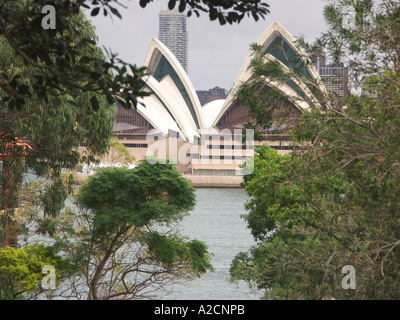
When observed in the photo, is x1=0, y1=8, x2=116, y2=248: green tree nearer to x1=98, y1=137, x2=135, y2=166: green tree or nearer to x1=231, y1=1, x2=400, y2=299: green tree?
x1=231, y1=1, x2=400, y2=299: green tree

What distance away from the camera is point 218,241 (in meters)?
18.3

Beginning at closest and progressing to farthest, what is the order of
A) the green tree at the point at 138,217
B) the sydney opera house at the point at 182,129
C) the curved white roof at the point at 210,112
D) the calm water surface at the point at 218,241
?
the green tree at the point at 138,217, the calm water surface at the point at 218,241, the sydney opera house at the point at 182,129, the curved white roof at the point at 210,112

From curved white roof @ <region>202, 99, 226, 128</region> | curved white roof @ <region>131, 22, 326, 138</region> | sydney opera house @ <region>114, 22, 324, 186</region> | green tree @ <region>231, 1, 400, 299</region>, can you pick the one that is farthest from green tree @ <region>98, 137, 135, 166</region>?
green tree @ <region>231, 1, 400, 299</region>

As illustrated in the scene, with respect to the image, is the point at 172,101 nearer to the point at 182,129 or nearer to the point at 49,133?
the point at 182,129

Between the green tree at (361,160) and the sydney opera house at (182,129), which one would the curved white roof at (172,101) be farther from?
the green tree at (361,160)

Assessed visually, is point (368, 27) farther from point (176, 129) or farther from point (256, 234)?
point (176, 129)

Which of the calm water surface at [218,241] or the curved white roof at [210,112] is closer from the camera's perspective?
the calm water surface at [218,241]

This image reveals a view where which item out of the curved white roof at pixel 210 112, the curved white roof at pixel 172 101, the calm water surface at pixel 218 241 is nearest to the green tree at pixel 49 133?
the calm water surface at pixel 218 241

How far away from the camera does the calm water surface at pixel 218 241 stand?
13.1 meters

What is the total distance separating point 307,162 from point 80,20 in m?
5.46

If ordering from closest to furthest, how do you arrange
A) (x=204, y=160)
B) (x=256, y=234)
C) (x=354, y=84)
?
(x=354, y=84)
(x=256, y=234)
(x=204, y=160)

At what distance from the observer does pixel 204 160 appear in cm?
4206

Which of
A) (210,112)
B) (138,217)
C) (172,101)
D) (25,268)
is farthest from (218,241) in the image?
(210,112)
